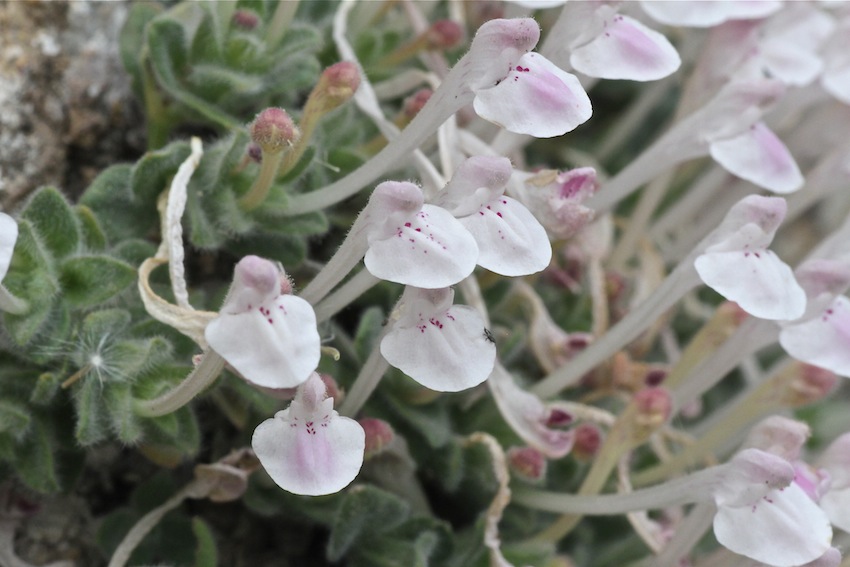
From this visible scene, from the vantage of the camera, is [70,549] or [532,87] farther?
[70,549]

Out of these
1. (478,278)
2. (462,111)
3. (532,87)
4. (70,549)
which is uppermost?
(532,87)

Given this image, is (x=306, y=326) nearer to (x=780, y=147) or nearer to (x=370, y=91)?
(x=370, y=91)

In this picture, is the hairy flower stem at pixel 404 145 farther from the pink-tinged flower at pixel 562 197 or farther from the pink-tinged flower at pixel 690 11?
the pink-tinged flower at pixel 690 11

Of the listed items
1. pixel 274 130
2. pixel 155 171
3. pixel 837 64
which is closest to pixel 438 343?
pixel 274 130

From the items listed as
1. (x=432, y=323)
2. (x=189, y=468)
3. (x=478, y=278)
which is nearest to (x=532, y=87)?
(x=432, y=323)

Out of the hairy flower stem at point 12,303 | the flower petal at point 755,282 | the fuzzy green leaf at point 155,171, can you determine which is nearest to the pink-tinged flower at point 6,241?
the hairy flower stem at point 12,303
